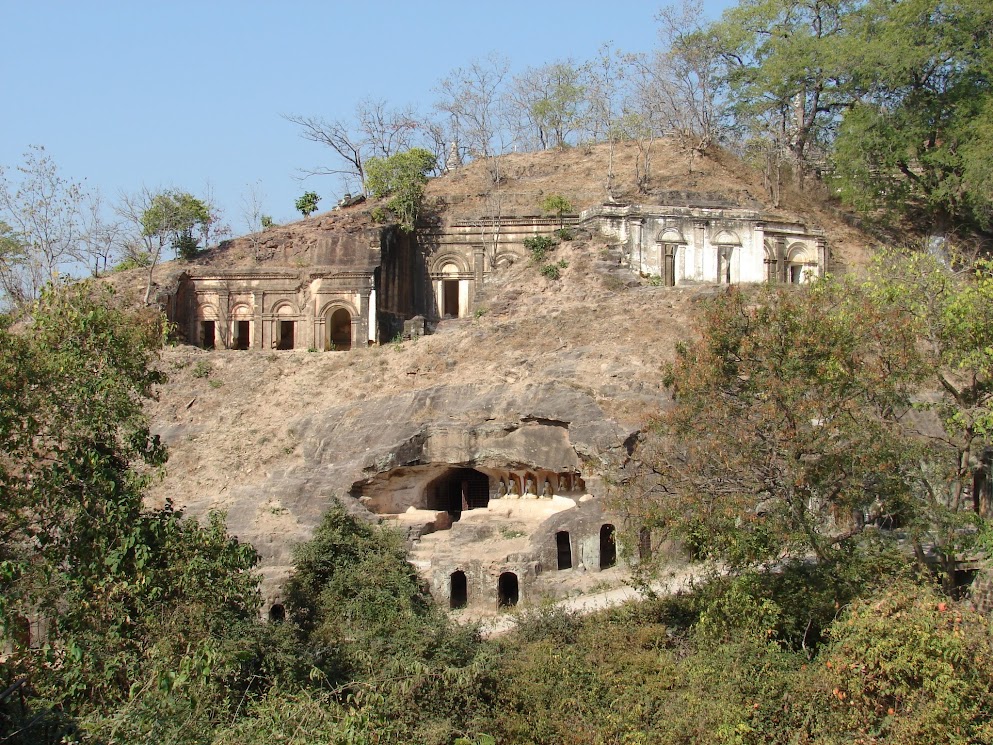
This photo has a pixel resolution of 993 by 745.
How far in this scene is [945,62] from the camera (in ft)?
127

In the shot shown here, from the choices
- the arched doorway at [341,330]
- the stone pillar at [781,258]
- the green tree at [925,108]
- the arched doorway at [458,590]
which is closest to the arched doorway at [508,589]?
the arched doorway at [458,590]

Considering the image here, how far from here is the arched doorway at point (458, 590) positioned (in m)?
25.2

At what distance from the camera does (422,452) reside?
2834cm

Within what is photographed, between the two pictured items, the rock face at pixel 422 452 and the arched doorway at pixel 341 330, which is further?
the arched doorway at pixel 341 330

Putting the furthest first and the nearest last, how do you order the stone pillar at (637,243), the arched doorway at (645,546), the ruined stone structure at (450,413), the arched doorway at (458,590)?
the stone pillar at (637,243) → the ruined stone structure at (450,413) → the arched doorway at (458,590) → the arched doorway at (645,546)

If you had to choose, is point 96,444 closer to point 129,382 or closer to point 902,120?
point 129,382

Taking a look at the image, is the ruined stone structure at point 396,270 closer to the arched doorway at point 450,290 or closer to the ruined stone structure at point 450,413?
the ruined stone structure at point 450,413

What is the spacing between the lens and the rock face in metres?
27.1

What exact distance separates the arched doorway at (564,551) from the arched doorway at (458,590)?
7.75ft

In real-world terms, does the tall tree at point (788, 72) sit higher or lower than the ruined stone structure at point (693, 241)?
higher

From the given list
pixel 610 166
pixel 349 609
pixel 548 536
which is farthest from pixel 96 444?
pixel 610 166

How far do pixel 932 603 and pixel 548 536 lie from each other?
10337mm

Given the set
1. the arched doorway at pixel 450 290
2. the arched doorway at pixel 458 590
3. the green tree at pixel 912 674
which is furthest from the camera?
the arched doorway at pixel 450 290

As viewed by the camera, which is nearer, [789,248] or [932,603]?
[932,603]
